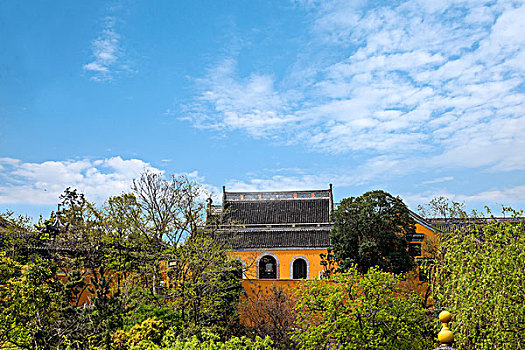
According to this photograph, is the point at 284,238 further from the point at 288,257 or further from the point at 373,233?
the point at 373,233

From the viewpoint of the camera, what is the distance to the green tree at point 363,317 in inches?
429

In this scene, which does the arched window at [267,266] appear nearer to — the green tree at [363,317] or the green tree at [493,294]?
the green tree at [363,317]

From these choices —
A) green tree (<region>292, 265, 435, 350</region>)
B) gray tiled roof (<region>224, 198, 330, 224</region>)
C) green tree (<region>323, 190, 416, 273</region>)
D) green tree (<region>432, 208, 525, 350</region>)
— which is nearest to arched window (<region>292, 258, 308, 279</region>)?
gray tiled roof (<region>224, 198, 330, 224</region>)

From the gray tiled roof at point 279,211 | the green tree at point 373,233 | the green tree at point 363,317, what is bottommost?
the green tree at point 363,317

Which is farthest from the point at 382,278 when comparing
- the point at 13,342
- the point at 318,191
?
the point at 318,191

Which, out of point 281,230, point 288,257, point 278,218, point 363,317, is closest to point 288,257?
point 288,257

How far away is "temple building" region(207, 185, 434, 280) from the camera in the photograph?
24.2 meters

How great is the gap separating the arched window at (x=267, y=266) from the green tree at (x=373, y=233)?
7.18 m

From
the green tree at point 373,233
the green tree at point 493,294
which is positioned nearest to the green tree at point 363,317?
the green tree at point 493,294

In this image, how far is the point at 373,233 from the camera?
58.8ft

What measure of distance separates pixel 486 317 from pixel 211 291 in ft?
31.7

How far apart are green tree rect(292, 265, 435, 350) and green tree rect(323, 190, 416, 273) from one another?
5.98m

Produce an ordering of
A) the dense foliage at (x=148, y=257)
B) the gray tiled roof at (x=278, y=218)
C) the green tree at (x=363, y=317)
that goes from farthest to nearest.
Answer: the gray tiled roof at (x=278, y=218), the dense foliage at (x=148, y=257), the green tree at (x=363, y=317)

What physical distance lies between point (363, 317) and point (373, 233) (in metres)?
7.13
